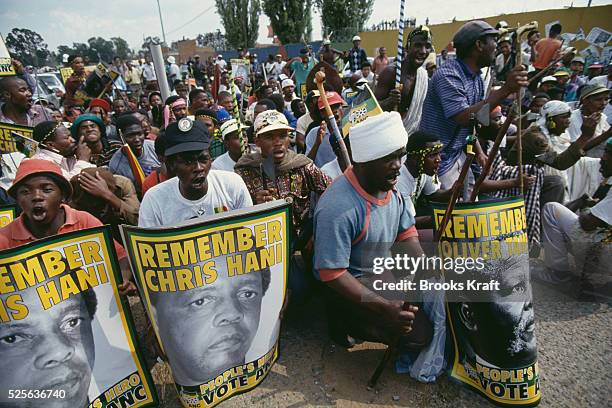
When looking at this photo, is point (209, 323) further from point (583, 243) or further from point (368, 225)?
point (583, 243)

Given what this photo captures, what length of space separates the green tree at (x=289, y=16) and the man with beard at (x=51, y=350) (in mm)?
35015

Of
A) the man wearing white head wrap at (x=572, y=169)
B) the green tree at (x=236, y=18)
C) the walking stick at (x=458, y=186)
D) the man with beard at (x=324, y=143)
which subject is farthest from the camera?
the green tree at (x=236, y=18)

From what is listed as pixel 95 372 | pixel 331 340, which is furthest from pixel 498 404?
pixel 95 372

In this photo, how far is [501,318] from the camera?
8.57ft

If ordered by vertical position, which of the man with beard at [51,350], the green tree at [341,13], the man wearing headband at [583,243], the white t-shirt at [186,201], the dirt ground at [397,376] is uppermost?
the green tree at [341,13]

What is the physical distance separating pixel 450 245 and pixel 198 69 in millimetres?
18773

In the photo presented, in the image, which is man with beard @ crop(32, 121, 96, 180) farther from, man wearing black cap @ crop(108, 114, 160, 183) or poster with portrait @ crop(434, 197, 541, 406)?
poster with portrait @ crop(434, 197, 541, 406)

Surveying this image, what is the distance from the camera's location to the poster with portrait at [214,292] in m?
2.43

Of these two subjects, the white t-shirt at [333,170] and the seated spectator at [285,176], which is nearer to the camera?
the seated spectator at [285,176]

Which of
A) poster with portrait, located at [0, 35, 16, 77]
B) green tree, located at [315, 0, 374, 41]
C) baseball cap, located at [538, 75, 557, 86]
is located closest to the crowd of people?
poster with portrait, located at [0, 35, 16, 77]

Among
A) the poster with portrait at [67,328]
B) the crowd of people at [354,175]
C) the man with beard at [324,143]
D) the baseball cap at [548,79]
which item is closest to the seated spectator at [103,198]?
the crowd of people at [354,175]

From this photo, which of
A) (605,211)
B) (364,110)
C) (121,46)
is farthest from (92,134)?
(121,46)

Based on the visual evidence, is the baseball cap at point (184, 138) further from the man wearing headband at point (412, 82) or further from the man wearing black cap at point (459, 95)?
the man wearing black cap at point (459, 95)

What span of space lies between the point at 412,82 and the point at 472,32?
0.92m
